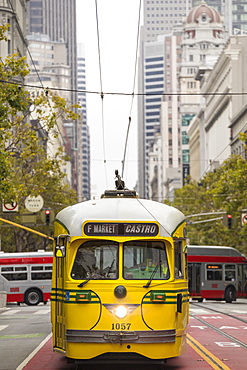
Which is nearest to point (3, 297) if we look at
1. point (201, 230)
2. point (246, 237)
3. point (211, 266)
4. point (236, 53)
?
point (211, 266)

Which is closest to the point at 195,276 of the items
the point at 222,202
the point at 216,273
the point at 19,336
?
the point at 216,273

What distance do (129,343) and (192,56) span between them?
183 meters

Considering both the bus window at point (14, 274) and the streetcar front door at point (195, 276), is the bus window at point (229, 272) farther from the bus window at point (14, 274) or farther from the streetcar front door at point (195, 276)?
the bus window at point (14, 274)

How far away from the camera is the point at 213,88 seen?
12475cm

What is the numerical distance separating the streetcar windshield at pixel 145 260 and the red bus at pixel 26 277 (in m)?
33.5

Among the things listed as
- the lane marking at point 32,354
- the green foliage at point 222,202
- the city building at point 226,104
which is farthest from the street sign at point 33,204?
the city building at point 226,104

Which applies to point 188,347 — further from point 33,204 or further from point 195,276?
point 33,204

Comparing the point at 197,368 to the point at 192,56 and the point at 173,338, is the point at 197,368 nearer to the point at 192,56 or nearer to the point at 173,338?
the point at 173,338

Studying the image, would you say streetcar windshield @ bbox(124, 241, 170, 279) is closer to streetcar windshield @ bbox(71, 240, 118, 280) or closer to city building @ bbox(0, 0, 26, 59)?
streetcar windshield @ bbox(71, 240, 118, 280)

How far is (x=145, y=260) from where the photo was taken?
48.1 ft

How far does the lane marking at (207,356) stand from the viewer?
15734mm

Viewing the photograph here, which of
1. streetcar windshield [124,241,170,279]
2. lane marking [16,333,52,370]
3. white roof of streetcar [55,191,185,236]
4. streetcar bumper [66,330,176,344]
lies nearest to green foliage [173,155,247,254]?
lane marking [16,333,52,370]

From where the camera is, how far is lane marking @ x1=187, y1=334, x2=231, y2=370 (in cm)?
1573

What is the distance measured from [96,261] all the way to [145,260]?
2.67 ft
